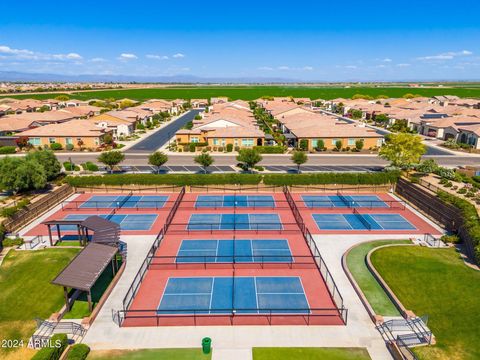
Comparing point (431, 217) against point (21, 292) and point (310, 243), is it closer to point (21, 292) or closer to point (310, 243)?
point (310, 243)

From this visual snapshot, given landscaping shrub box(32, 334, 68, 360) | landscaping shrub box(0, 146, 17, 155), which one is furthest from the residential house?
landscaping shrub box(32, 334, 68, 360)

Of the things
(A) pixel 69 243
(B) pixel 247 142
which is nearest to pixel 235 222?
(A) pixel 69 243

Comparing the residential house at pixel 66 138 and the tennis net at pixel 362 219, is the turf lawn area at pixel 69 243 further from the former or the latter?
the residential house at pixel 66 138

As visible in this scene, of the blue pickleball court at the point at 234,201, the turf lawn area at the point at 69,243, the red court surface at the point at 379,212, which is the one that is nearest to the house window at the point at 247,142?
the red court surface at the point at 379,212

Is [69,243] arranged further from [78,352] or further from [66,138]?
[66,138]

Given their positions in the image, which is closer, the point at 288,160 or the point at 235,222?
the point at 235,222

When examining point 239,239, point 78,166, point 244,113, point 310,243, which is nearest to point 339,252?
point 310,243
